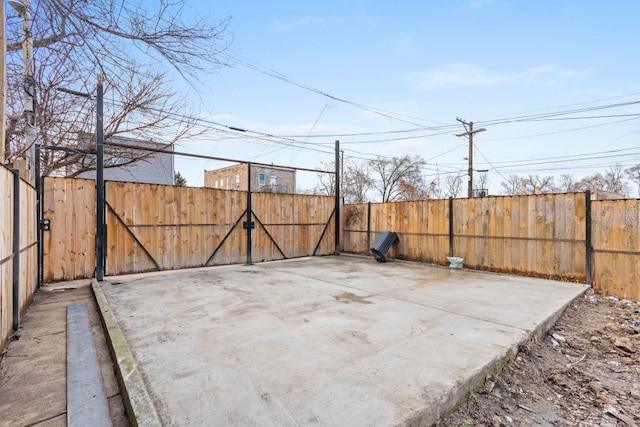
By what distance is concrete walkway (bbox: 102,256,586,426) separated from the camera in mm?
1894

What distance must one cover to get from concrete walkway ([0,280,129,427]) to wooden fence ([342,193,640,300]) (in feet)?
23.7

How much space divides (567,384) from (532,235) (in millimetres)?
4752

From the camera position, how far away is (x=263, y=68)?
25.4 ft

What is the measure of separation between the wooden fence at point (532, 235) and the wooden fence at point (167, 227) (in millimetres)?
2959

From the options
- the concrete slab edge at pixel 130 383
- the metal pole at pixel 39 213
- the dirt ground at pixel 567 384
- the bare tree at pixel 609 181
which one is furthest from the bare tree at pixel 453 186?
the concrete slab edge at pixel 130 383

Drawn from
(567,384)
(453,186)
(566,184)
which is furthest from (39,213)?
(566,184)

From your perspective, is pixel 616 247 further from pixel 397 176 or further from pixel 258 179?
pixel 258 179

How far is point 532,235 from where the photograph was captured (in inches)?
255

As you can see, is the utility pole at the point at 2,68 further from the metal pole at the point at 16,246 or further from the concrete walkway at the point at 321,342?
the concrete walkway at the point at 321,342

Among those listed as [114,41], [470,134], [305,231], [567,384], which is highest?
[470,134]

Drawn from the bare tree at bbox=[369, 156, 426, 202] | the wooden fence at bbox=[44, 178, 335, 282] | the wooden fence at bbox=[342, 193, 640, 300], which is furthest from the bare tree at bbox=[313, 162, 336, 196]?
the wooden fence at bbox=[342, 193, 640, 300]

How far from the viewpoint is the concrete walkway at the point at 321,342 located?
189 centimetres

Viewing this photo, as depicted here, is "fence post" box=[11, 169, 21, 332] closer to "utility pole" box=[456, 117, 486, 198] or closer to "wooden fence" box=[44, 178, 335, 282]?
"wooden fence" box=[44, 178, 335, 282]

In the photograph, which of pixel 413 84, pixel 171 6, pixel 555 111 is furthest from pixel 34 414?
pixel 555 111
